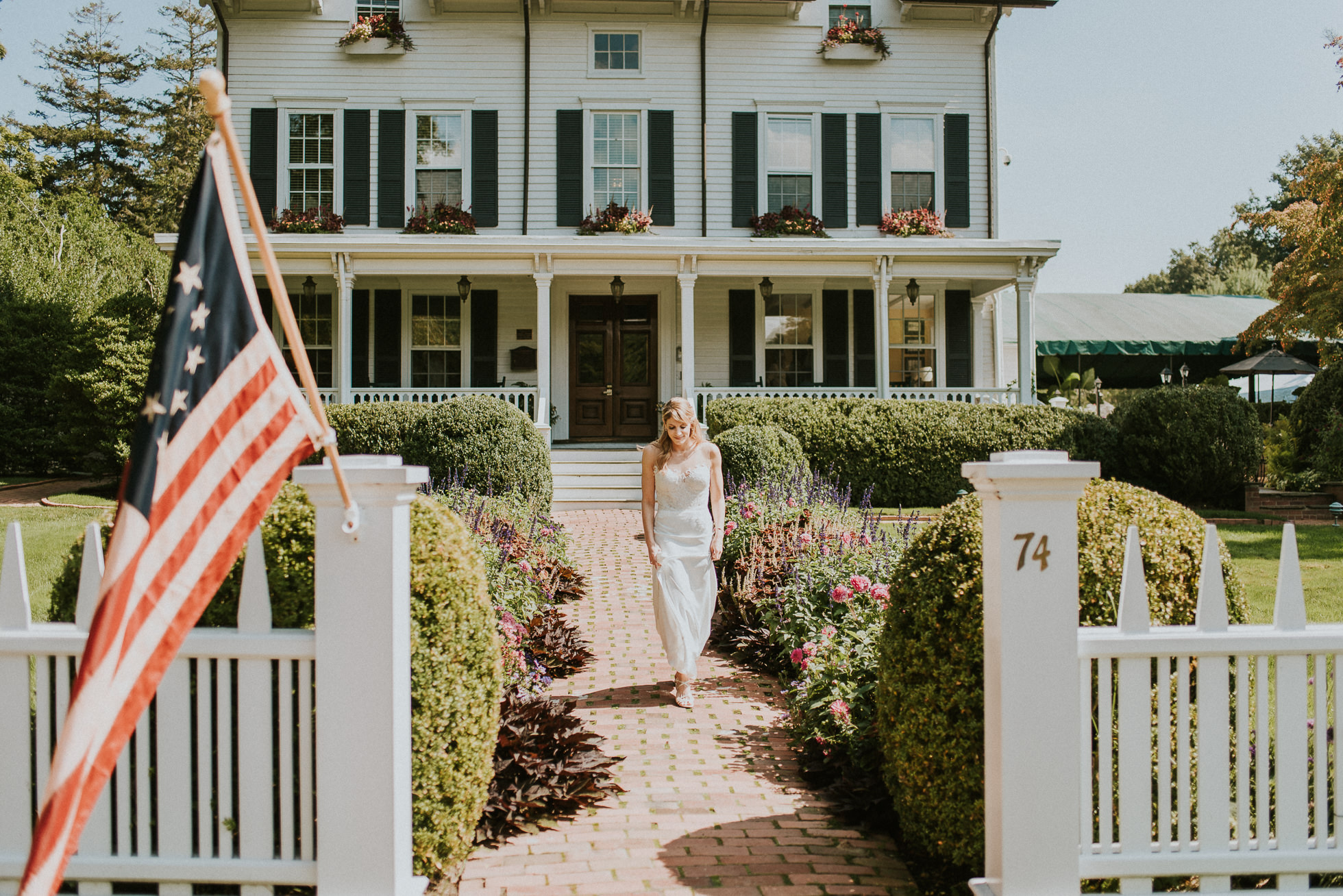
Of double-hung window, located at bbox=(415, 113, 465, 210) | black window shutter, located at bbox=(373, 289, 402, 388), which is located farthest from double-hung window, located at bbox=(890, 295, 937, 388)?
black window shutter, located at bbox=(373, 289, 402, 388)

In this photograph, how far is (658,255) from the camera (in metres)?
15.1

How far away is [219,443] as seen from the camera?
216 cm

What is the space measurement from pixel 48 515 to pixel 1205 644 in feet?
39.6

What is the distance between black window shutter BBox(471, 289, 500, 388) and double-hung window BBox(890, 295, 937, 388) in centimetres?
734

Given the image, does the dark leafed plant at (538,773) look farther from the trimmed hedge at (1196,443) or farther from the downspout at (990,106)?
the downspout at (990,106)

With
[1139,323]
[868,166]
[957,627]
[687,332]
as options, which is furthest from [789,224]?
[1139,323]

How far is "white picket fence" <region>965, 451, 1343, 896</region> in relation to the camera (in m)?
2.60

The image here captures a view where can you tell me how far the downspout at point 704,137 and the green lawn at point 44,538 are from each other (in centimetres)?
1067

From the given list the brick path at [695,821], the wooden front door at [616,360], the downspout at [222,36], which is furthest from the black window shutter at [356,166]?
the brick path at [695,821]

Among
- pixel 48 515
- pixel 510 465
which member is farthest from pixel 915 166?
pixel 48 515

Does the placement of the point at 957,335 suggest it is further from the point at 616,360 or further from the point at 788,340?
the point at 616,360

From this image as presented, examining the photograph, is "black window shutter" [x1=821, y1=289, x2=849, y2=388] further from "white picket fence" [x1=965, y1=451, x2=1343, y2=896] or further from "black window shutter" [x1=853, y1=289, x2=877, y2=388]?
"white picket fence" [x1=965, y1=451, x2=1343, y2=896]

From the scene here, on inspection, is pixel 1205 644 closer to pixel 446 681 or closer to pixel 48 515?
pixel 446 681

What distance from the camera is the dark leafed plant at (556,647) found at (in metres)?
5.79
